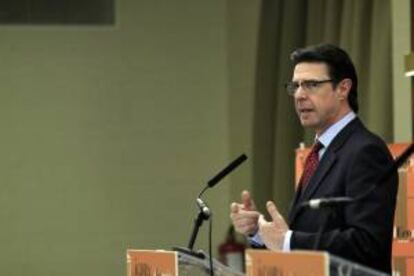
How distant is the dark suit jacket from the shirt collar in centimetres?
1

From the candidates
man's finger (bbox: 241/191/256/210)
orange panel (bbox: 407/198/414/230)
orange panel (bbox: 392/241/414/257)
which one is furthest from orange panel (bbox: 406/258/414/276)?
man's finger (bbox: 241/191/256/210)

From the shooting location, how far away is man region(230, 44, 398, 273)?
1798mm

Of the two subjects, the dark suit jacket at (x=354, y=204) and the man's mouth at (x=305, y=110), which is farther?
the man's mouth at (x=305, y=110)

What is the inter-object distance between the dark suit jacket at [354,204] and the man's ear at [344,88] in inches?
2.8

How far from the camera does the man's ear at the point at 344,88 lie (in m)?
2.05

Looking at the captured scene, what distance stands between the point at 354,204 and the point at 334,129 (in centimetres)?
32

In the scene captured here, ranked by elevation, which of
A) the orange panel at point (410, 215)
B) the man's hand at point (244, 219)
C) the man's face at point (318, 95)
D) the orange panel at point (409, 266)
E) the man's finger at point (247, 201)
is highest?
the man's face at point (318, 95)

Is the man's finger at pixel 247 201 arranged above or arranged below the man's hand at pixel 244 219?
above

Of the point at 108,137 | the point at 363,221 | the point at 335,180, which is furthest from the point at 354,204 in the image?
the point at 108,137

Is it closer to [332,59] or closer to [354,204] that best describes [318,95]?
[332,59]

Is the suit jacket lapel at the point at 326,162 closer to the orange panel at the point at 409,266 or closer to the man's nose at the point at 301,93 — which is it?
the man's nose at the point at 301,93

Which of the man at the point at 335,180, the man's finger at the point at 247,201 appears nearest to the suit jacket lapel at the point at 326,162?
the man at the point at 335,180

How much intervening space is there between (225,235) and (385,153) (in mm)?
4483

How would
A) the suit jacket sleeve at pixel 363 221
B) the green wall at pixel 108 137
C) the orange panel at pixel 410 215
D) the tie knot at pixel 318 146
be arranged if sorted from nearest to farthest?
the suit jacket sleeve at pixel 363 221 < the tie knot at pixel 318 146 < the orange panel at pixel 410 215 < the green wall at pixel 108 137
